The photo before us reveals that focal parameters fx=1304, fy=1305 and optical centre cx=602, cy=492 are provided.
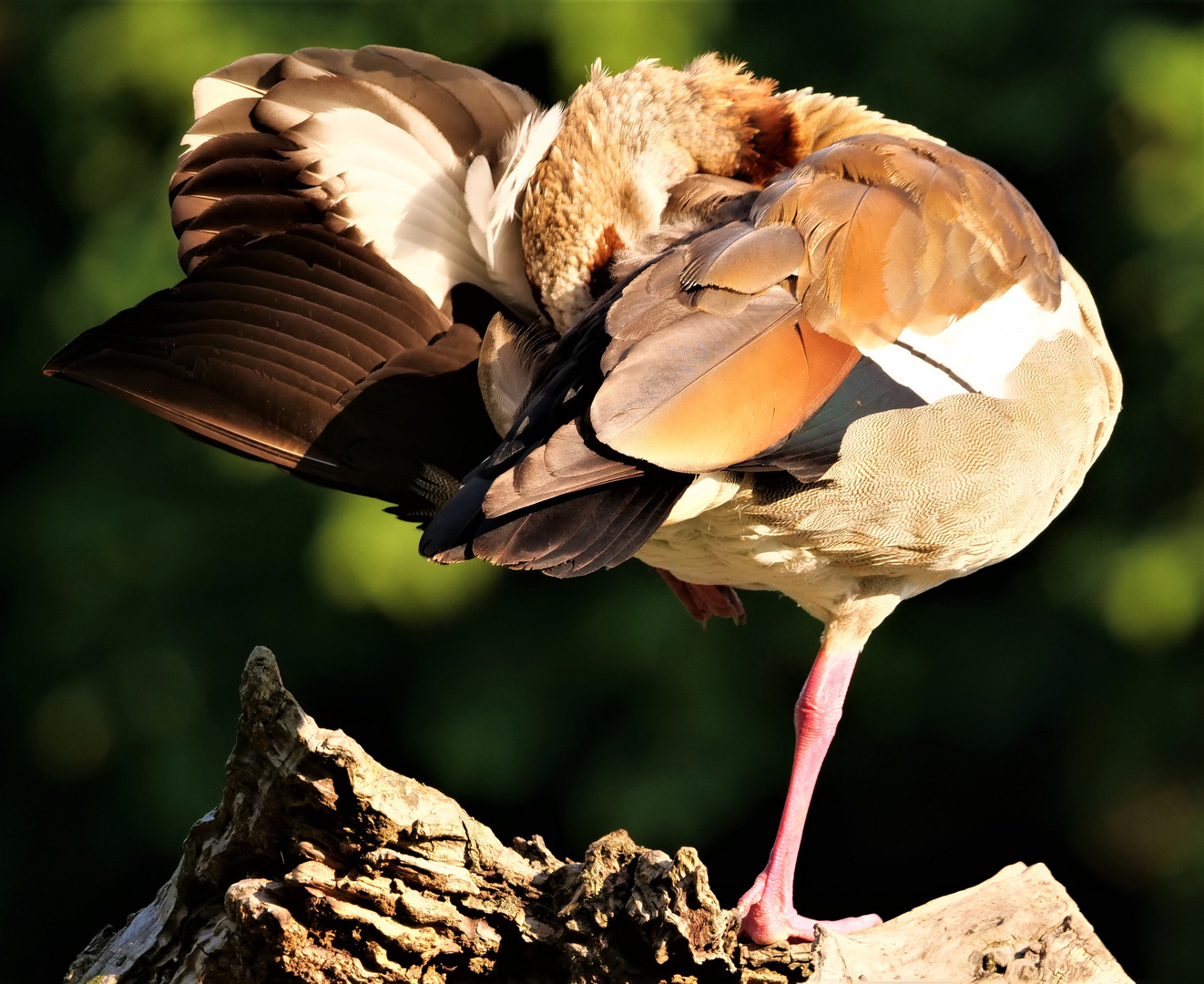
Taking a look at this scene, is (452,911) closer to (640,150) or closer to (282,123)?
(640,150)

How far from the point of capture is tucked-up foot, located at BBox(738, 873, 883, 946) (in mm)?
Result: 1815

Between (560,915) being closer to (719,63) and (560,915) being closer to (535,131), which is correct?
(535,131)

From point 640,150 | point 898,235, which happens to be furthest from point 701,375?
point 640,150

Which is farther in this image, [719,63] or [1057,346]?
[719,63]

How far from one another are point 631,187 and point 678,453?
636mm

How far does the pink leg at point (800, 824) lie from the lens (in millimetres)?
1837

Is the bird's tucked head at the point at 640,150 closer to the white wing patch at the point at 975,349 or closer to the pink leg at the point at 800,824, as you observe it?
the white wing patch at the point at 975,349

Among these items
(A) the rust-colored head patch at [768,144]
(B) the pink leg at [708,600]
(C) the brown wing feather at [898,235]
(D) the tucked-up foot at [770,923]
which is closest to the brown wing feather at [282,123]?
(A) the rust-colored head patch at [768,144]

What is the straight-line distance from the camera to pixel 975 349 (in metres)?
1.80

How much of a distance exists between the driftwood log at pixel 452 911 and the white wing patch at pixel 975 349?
0.68m

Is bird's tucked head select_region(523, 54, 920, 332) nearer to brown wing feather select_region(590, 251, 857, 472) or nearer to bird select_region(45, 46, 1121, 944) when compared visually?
bird select_region(45, 46, 1121, 944)

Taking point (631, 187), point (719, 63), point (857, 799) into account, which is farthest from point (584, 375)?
point (857, 799)

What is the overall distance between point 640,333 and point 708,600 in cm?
122

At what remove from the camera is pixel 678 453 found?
1.44m
